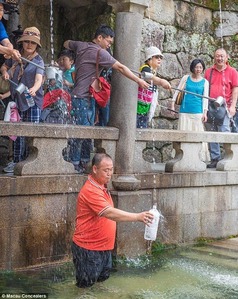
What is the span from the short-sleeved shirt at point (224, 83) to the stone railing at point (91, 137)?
0.96m

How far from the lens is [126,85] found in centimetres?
761

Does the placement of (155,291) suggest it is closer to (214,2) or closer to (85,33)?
(85,33)

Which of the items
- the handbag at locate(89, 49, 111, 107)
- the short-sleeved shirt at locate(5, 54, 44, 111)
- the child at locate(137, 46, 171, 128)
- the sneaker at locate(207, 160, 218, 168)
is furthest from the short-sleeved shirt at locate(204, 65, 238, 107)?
the short-sleeved shirt at locate(5, 54, 44, 111)

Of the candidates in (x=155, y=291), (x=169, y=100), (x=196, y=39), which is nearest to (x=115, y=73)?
(x=155, y=291)

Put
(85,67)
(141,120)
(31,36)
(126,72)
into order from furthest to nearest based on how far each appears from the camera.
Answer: (141,120), (85,67), (31,36), (126,72)

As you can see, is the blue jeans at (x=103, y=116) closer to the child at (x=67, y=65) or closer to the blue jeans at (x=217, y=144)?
the child at (x=67, y=65)

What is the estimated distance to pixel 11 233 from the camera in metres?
6.60

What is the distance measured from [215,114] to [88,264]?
4.88 m

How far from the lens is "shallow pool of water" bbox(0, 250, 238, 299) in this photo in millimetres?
5969

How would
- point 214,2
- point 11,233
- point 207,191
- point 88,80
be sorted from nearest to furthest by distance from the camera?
point 11,233 < point 88,80 < point 207,191 < point 214,2

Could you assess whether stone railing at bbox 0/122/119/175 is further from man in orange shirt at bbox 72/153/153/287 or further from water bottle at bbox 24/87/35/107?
man in orange shirt at bbox 72/153/153/287

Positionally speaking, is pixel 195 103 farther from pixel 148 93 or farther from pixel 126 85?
pixel 126 85

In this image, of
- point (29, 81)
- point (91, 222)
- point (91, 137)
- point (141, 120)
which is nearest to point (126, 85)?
point (91, 137)

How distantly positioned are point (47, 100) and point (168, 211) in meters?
2.33
